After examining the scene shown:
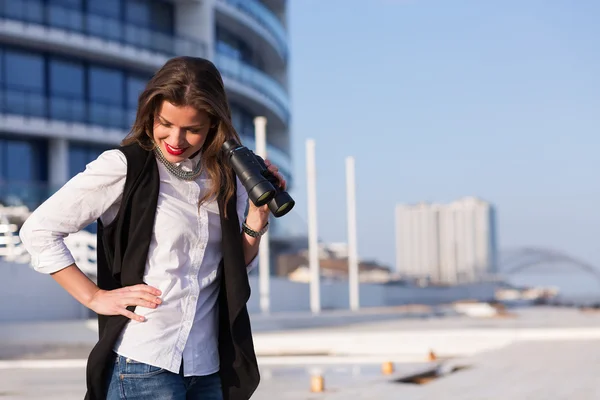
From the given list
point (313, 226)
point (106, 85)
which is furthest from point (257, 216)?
point (106, 85)

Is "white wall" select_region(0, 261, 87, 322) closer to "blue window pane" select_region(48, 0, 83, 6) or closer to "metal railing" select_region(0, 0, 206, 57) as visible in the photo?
"metal railing" select_region(0, 0, 206, 57)

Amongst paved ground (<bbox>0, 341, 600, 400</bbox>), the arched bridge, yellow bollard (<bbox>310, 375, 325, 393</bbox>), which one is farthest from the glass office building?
the arched bridge

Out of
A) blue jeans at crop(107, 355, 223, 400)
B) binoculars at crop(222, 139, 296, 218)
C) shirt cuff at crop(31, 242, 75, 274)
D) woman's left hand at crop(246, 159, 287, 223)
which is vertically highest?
binoculars at crop(222, 139, 296, 218)

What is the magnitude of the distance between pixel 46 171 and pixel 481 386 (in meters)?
24.5

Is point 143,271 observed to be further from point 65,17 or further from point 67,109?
point 67,109

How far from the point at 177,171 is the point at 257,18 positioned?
36.1 m

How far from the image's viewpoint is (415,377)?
34.4 ft

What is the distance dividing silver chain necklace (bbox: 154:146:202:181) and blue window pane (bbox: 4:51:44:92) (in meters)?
28.4

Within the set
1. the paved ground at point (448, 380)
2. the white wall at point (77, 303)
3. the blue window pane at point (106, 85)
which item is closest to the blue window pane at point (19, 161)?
the blue window pane at point (106, 85)

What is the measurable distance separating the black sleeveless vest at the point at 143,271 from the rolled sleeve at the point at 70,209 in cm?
5

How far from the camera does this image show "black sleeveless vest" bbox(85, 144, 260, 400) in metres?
2.73

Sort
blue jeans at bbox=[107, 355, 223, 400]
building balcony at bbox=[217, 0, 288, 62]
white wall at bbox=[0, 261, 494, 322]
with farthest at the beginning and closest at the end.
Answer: building balcony at bbox=[217, 0, 288, 62] < white wall at bbox=[0, 261, 494, 322] < blue jeans at bbox=[107, 355, 223, 400]

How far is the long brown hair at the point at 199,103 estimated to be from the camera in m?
2.69

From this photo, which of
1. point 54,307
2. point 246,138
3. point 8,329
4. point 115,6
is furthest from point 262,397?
point 246,138
